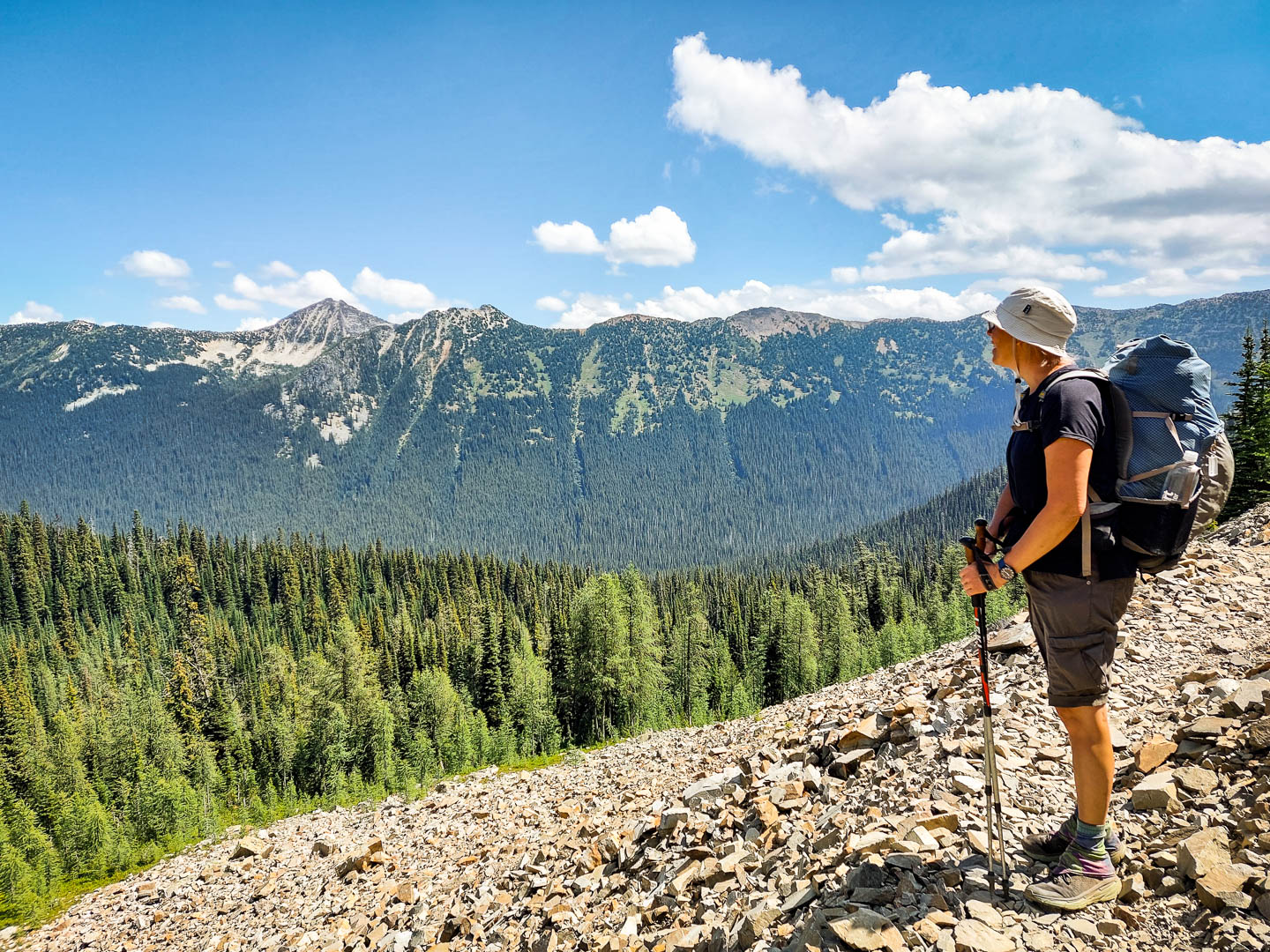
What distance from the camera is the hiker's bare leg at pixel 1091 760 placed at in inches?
170

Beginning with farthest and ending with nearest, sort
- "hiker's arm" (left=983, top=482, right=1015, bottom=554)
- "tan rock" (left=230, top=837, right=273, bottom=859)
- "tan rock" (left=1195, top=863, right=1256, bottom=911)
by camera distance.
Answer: "tan rock" (left=230, top=837, right=273, bottom=859) → "hiker's arm" (left=983, top=482, right=1015, bottom=554) → "tan rock" (left=1195, top=863, right=1256, bottom=911)

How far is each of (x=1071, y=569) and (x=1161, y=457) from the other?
0.93 m

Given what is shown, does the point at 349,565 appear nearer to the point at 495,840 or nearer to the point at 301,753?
the point at 301,753

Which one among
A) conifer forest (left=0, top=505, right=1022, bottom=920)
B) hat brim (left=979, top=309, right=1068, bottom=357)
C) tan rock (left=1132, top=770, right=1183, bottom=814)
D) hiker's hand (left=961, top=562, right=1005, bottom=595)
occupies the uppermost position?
hat brim (left=979, top=309, right=1068, bottom=357)

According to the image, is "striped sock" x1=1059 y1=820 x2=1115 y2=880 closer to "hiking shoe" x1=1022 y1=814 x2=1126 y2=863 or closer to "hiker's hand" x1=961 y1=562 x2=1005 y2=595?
"hiking shoe" x1=1022 y1=814 x2=1126 y2=863

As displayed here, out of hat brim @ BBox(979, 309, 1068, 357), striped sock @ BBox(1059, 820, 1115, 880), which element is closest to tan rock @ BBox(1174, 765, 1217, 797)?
striped sock @ BBox(1059, 820, 1115, 880)

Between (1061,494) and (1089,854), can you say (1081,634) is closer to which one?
(1061,494)

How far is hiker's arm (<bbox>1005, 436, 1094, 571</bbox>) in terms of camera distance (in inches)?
161

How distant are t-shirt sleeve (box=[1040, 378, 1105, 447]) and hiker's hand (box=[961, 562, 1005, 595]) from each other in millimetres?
1005

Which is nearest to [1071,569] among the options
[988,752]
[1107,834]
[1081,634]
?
[1081,634]

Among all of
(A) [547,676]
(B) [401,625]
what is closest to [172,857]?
(A) [547,676]

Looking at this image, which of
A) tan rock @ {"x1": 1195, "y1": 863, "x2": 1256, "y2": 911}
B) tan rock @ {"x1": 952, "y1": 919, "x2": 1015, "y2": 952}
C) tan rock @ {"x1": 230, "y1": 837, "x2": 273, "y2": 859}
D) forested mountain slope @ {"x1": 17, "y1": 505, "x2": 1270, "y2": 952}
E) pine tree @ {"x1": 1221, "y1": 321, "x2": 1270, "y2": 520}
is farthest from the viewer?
pine tree @ {"x1": 1221, "y1": 321, "x2": 1270, "y2": 520}

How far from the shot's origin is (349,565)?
12925cm

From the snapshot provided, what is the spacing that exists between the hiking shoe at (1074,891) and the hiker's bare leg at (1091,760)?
0.38 m
